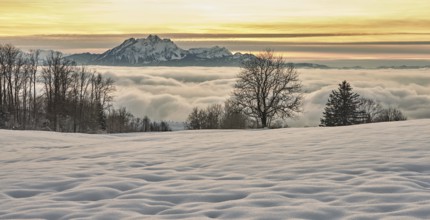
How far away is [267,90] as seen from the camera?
44812 millimetres

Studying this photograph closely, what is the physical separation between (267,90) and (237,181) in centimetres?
3726

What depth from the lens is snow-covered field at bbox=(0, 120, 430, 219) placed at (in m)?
6.20

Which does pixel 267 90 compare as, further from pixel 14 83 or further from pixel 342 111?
pixel 14 83

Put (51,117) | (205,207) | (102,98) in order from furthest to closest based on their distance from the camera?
(102,98) → (51,117) → (205,207)

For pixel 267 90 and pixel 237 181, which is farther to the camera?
pixel 267 90

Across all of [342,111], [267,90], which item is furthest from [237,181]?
[342,111]

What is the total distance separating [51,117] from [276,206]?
67.9m

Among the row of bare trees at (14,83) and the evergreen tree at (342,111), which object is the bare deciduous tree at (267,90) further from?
the row of bare trees at (14,83)

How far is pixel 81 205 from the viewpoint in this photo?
6711mm

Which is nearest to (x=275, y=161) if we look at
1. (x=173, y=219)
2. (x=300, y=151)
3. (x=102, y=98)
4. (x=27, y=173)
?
(x=300, y=151)

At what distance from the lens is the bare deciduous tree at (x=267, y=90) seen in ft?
146

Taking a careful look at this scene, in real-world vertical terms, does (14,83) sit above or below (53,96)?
above

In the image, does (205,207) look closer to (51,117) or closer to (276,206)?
(276,206)

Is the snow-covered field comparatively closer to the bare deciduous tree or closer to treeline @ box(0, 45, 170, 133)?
the bare deciduous tree
